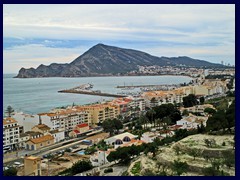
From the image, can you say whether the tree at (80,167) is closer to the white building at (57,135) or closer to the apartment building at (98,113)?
the white building at (57,135)

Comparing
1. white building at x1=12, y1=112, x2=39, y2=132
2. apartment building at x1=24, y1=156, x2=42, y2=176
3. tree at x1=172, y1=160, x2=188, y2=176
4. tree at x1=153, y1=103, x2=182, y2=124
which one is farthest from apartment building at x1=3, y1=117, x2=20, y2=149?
tree at x1=172, y1=160, x2=188, y2=176

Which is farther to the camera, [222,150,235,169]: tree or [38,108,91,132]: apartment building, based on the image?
[38,108,91,132]: apartment building

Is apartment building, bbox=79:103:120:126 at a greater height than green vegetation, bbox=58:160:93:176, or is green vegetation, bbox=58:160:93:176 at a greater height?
apartment building, bbox=79:103:120:126

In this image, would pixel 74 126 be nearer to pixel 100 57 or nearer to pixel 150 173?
pixel 150 173

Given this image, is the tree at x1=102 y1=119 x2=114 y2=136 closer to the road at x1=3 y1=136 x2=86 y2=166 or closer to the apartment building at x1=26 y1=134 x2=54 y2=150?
the road at x1=3 y1=136 x2=86 y2=166

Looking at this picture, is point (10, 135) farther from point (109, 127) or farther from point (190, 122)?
point (190, 122)

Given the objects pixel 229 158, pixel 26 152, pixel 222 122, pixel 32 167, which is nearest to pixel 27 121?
pixel 26 152

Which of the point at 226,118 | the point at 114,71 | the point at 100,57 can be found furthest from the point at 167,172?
the point at 114,71
